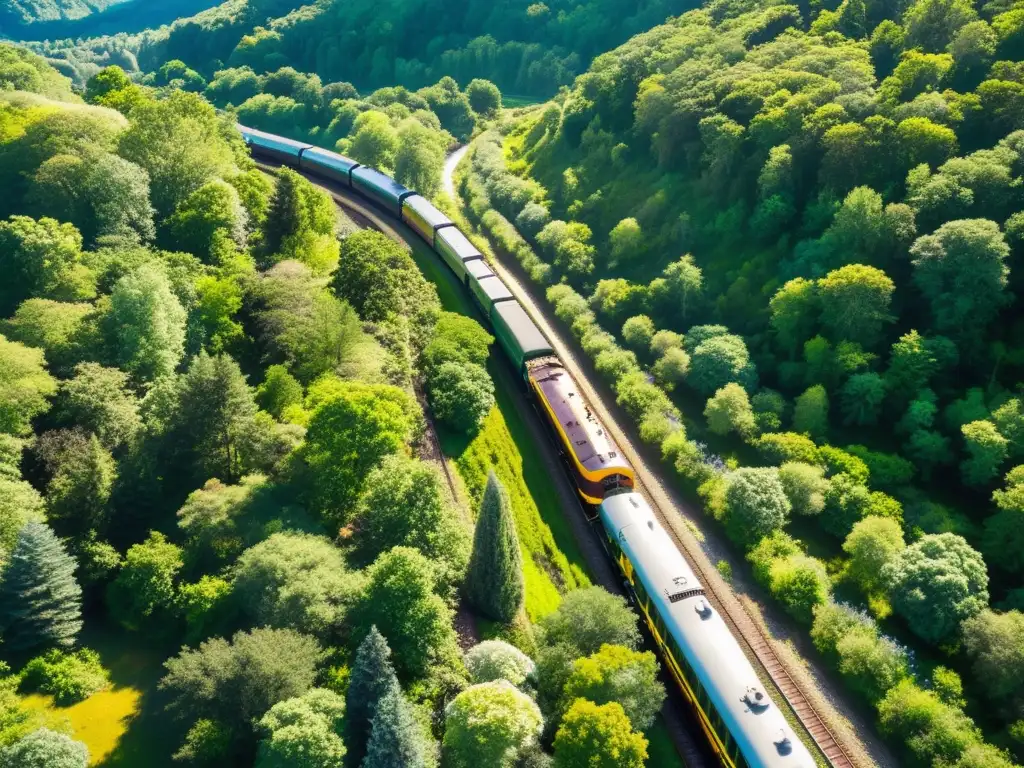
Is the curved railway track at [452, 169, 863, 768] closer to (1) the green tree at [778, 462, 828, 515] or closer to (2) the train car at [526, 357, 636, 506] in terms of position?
(2) the train car at [526, 357, 636, 506]

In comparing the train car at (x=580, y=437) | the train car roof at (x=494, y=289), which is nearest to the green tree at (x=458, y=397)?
the train car at (x=580, y=437)

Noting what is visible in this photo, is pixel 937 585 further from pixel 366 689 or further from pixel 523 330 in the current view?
pixel 523 330

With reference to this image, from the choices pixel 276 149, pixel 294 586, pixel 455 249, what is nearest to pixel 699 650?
pixel 294 586

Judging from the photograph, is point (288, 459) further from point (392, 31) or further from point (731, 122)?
point (392, 31)

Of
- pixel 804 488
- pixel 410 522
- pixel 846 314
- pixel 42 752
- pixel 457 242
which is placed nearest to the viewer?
pixel 42 752

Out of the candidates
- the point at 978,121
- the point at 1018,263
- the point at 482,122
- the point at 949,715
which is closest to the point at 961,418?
the point at 1018,263
